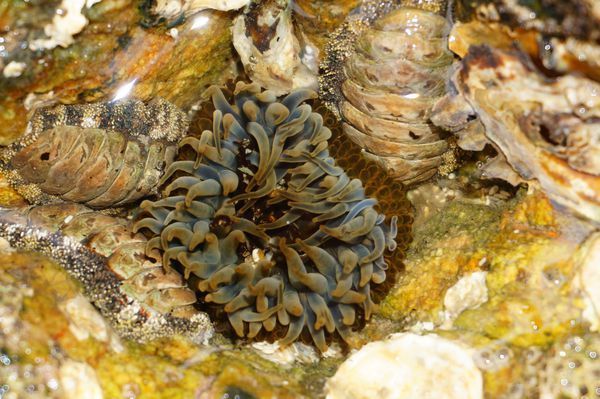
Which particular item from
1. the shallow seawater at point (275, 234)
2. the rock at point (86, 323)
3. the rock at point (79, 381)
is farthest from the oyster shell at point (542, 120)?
the rock at point (79, 381)

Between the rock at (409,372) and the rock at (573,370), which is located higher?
the rock at (409,372)

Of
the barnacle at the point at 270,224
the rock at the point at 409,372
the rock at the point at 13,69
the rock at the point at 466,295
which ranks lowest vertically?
the rock at the point at 466,295

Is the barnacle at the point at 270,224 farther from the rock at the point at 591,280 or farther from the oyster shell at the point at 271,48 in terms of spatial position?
the rock at the point at 591,280

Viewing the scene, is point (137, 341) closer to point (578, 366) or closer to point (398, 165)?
point (398, 165)

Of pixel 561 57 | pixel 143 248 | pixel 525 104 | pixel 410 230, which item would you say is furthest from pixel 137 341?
pixel 561 57

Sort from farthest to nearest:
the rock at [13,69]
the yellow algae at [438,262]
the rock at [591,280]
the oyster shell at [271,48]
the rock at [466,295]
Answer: the oyster shell at [271,48], the yellow algae at [438,262], the rock at [466,295], the rock at [13,69], the rock at [591,280]

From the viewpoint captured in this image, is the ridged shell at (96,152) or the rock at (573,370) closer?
the rock at (573,370)

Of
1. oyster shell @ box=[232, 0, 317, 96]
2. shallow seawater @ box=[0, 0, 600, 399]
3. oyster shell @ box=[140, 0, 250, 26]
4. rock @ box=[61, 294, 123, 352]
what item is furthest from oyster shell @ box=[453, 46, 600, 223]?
rock @ box=[61, 294, 123, 352]
